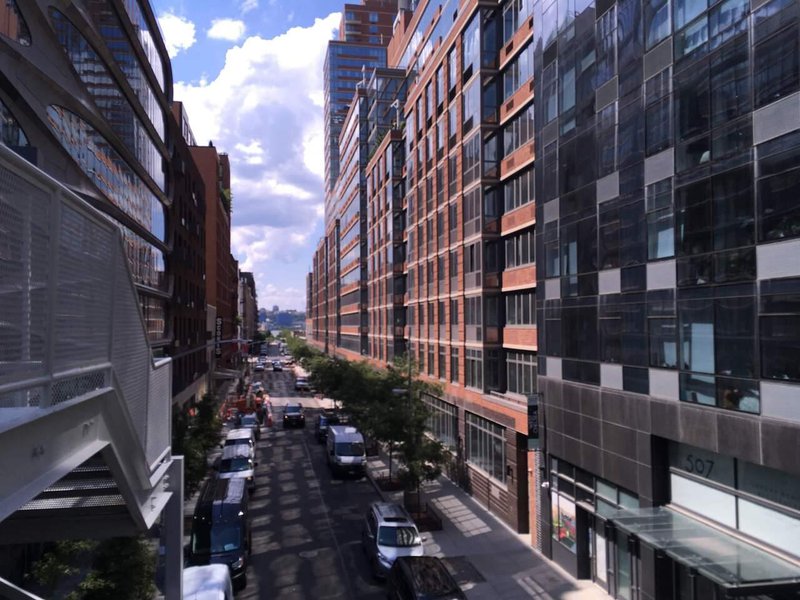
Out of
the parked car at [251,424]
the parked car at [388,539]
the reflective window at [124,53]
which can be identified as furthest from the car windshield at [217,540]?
the parked car at [251,424]

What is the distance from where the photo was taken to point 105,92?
1019 inches

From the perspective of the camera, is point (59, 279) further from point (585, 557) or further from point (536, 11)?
point (536, 11)

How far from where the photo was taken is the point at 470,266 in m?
29.2

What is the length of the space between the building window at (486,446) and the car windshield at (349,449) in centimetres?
598

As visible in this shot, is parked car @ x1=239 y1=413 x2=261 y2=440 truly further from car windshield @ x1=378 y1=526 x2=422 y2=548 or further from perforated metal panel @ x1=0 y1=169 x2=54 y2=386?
perforated metal panel @ x1=0 y1=169 x2=54 y2=386

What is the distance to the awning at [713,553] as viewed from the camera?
10695 millimetres

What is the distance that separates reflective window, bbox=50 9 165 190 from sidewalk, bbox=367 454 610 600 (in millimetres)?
20700

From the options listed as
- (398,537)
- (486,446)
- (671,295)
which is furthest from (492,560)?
(671,295)

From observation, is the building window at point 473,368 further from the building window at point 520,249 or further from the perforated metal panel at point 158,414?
the perforated metal panel at point 158,414

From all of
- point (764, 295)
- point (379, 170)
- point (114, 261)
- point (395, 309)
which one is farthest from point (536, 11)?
point (379, 170)

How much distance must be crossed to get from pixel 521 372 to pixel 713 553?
44.7ft

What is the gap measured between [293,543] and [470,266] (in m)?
14.1

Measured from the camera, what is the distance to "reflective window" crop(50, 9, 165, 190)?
21.5m

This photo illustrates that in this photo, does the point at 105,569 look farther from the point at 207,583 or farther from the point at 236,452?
the point at 236,452
